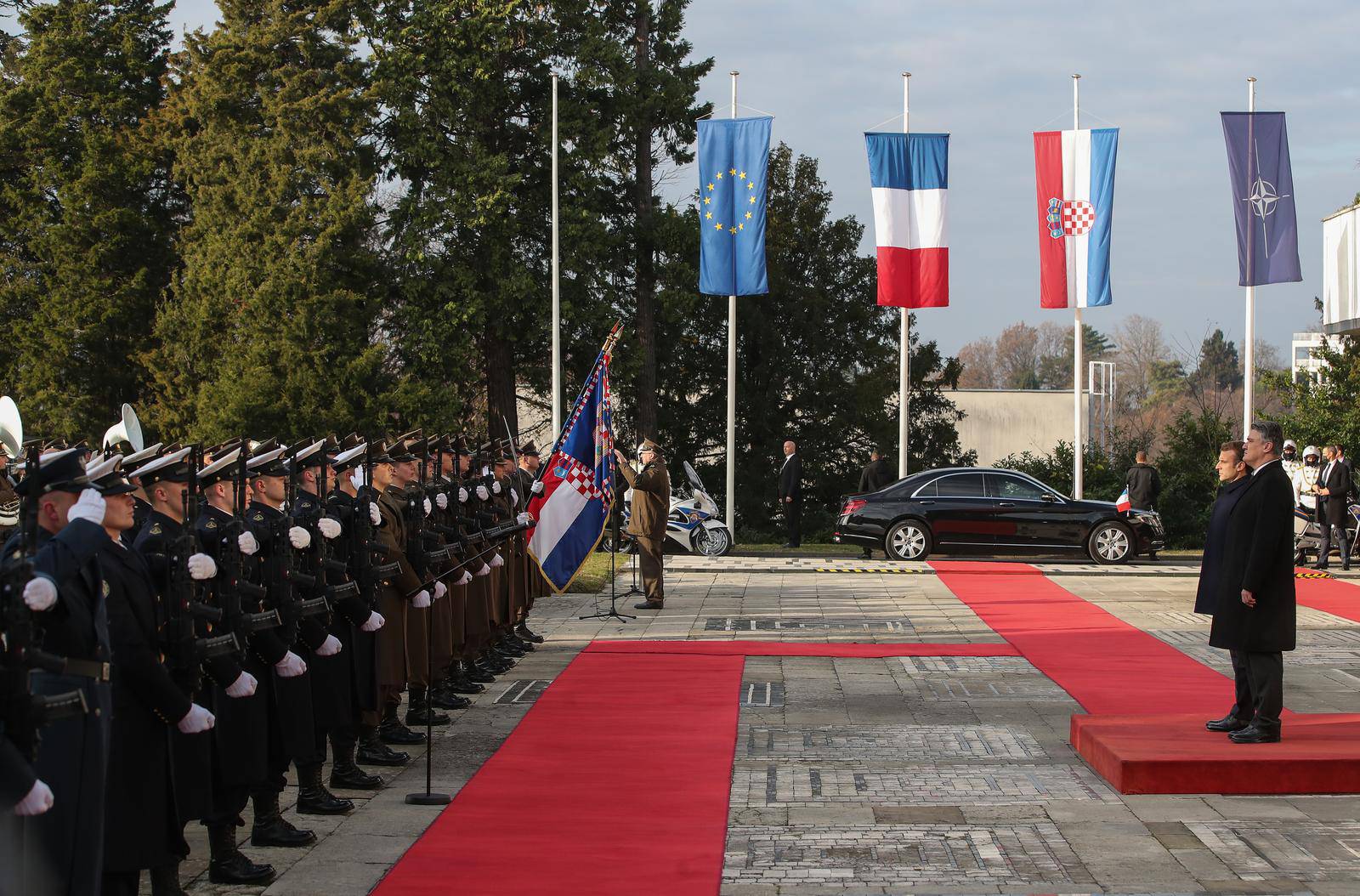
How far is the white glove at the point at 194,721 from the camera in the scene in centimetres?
575

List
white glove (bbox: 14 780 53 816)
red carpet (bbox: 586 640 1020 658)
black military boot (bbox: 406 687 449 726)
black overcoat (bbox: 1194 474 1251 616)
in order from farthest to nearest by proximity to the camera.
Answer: red carpet (bbox: 586 640 1020 658) < black military boot (bbox: 406 687 449 726) < black overcoat (bbox: 1194 474 1251 616) < white glove (bbox: 14 780 53 816)

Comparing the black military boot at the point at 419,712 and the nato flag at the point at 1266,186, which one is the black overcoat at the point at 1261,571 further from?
the nato flag at the point at 1266,186

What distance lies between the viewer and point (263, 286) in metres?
32.2

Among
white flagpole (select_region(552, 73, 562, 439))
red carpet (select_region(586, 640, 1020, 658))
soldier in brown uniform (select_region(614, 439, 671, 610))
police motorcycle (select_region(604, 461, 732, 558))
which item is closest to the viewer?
red carpet (select_region(586, 640, 1020, 658))

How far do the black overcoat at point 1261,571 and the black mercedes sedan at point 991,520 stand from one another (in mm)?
14387

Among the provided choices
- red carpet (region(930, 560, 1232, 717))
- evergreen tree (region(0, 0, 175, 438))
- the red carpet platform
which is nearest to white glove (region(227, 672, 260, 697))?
the red carpet platform

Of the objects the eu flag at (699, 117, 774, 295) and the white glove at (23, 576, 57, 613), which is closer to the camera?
the white glove at (23, 576, 57, 613)

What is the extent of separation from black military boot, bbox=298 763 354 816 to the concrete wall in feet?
173

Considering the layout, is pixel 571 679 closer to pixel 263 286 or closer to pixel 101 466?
pixel 101 466

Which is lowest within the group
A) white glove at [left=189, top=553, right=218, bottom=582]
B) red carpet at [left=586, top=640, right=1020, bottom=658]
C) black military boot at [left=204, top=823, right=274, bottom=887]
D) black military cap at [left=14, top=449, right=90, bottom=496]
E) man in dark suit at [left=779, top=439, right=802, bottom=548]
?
red carpet at [left=586, top=640, right=1020, bottom=658]

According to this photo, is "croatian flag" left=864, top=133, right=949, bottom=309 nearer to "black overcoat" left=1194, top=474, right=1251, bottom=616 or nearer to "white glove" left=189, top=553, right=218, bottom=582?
"black overcoat" left=1194, top=474, right=1251, bottom=616

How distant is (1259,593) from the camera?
8.63 meters

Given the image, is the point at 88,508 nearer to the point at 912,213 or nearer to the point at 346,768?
the point at 346,768

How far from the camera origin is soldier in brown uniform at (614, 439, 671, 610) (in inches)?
660
